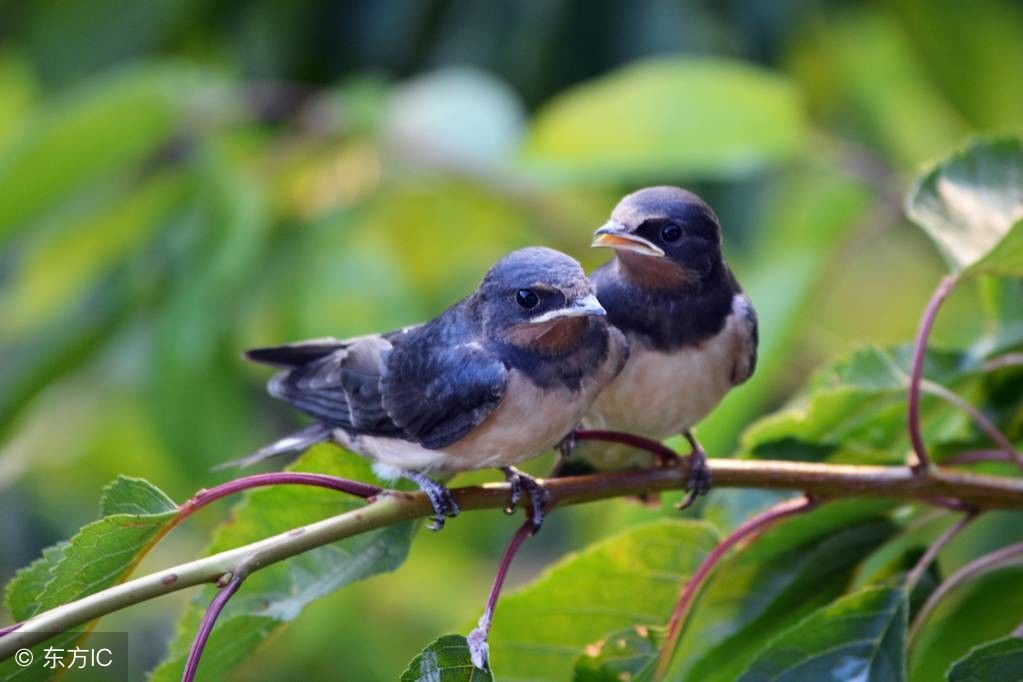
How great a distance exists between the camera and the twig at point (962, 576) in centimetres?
212

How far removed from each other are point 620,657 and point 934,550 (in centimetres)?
55

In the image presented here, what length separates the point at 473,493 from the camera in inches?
76.7

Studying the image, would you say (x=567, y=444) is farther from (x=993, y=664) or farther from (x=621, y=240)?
(x=993, y=664)

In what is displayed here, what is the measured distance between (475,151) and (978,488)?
2.37 m

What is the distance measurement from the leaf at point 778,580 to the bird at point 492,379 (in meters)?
0.43

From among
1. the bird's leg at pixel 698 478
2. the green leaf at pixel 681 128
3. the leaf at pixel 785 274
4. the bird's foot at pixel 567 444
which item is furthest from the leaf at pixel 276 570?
the green leaf at pixel 681 128

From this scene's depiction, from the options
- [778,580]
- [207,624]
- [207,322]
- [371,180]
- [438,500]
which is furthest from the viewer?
[371,180]

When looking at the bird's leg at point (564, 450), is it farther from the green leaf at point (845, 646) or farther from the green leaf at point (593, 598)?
the green leaf at point (845, 646)

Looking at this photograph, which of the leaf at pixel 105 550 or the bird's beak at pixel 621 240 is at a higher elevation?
the bird's beak at pixel 621 240

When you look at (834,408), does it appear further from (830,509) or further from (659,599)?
(659,599)

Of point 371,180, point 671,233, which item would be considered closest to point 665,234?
point 671,233

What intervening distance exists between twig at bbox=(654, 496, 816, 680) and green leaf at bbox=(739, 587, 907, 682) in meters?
0.14

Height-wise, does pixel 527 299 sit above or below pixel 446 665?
above

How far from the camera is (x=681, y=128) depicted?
384cm
